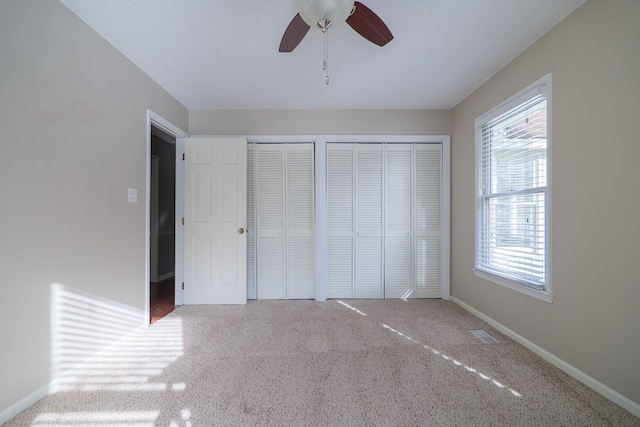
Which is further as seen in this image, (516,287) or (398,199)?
(398,199)

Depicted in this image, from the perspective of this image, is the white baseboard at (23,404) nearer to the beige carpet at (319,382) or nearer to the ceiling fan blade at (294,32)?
the beige carpet at (319,382)

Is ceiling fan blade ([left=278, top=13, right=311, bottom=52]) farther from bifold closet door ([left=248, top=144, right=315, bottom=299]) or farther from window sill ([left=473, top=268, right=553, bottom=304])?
window sill ([left=473, top=268, right=553, bottom=304])

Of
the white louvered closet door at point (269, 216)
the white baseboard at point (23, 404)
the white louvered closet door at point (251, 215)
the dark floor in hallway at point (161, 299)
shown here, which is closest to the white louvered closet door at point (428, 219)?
the white louvered closet door at point (269, 216)

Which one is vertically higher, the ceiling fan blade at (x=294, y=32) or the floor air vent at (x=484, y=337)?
the ceiling fan blade at (x=294, y=32)

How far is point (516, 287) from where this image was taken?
7.39ft

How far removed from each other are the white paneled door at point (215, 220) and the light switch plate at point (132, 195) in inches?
30.8

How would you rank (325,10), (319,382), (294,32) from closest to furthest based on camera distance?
(325,10) < (294,32) < (319,382)

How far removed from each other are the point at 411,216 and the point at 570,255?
5.53 feet

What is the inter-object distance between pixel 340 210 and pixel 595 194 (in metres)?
2.29

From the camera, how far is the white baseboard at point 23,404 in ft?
4.52

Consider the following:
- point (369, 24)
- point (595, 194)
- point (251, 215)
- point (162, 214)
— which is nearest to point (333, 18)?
point (369, 24)

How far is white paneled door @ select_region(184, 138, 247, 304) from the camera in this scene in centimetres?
316

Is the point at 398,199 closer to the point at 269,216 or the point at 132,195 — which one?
the point at 269,216

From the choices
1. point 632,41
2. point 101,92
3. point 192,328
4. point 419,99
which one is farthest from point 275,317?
point 632,41
